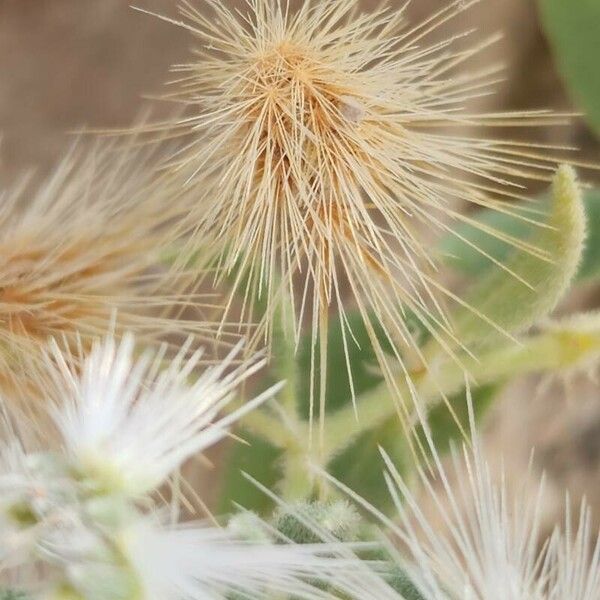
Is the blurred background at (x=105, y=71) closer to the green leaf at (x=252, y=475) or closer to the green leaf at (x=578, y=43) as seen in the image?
the green leaf at (x=578, y=43)

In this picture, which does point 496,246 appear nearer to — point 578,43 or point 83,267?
point 578,43

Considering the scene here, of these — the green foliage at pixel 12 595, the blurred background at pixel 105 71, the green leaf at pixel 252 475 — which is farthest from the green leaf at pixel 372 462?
the blurred background at pixel 105 71

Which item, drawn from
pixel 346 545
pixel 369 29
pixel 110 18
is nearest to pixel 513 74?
pixel 110 18

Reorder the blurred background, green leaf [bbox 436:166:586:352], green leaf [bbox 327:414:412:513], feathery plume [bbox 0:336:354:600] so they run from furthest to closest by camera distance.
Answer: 1. the blurred background
2. green leaf [bbox 327:414:412:513]
3. green leaf [bbox 436:166:586:352]
4. feathery plume [bbox 0:336:354:600]

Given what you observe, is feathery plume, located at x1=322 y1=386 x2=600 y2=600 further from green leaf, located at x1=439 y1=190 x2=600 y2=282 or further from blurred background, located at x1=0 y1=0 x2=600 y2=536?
blurred background, located at x1=0 y1=0 x2=600 y2=536

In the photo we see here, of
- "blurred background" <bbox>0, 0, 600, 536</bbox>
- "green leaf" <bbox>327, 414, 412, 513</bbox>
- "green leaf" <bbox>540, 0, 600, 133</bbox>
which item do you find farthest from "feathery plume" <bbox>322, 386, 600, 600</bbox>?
"blurred background" <bbox>0, 0, 600, 536</bbox>

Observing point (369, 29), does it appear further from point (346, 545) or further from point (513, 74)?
point (513, 74)

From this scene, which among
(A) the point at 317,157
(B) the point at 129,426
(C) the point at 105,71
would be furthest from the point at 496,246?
(C) the point at 105,71
